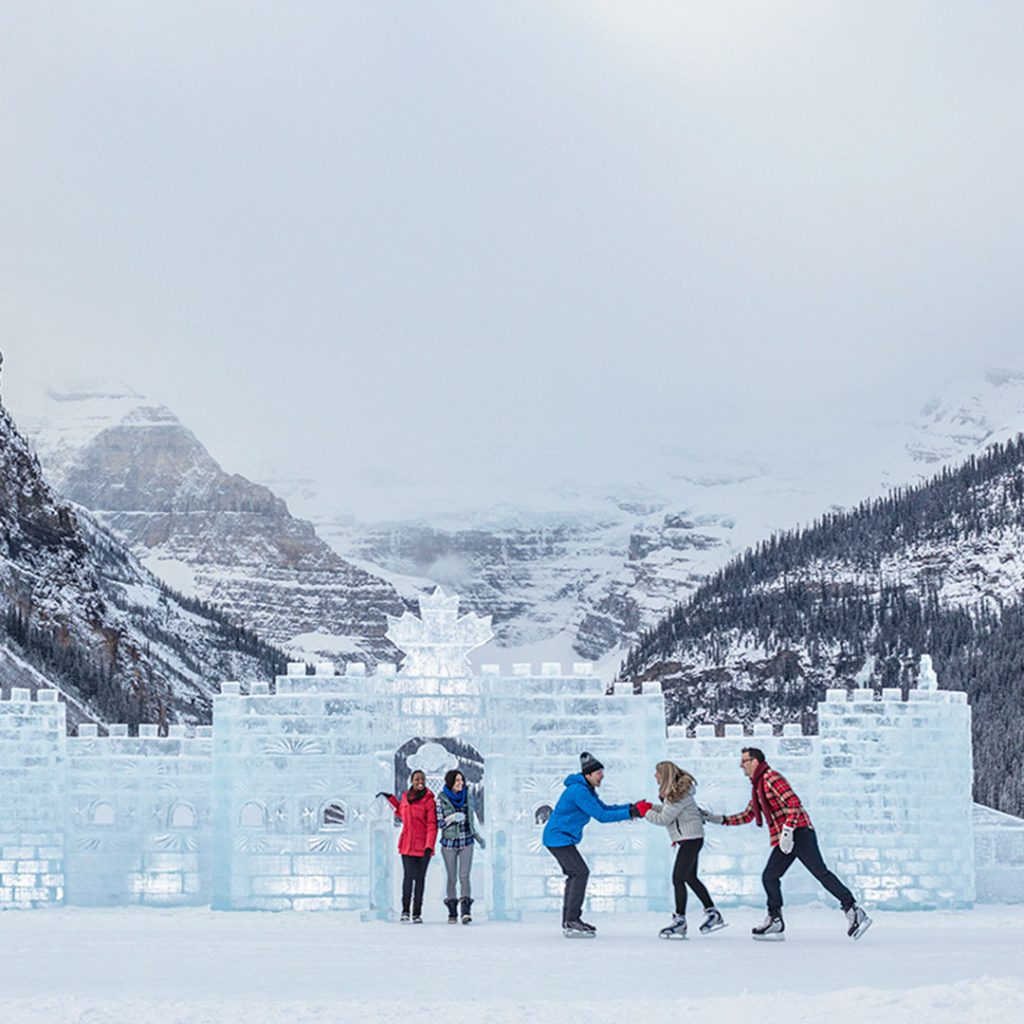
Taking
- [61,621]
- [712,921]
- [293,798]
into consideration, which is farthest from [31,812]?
[61,621]

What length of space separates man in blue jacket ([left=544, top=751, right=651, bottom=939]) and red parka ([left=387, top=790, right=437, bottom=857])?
2.60 metres

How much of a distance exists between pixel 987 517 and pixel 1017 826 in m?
175

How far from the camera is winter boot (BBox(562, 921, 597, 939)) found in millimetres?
19078

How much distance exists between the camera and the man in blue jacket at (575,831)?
62.2 ft

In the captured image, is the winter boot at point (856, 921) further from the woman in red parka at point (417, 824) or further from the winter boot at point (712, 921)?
the woman in red parka at point (417, 824)

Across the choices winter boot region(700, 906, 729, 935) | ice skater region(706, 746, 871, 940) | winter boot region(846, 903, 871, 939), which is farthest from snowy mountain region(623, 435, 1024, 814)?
winter boot region(846, 903, 871, 939)

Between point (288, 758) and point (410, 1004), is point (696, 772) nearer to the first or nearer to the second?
point (288, 758)

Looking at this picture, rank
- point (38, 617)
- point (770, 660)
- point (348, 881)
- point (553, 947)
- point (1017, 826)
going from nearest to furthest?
point (553, 947)
point (348, 881)
point (1017, 826)
point (38, 617)
point (770, 660)

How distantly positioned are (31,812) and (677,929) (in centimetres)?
1136

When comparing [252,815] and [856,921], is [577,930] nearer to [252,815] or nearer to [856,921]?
[856,921]

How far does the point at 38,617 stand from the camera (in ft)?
369

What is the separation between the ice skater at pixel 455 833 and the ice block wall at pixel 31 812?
7147 millimetres

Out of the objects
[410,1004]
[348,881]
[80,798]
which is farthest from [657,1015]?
[80,798]

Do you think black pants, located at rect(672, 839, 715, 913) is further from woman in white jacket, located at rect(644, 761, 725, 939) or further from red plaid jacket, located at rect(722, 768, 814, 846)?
red plaid jacket, located at rect(722, 768, 814, 846)
